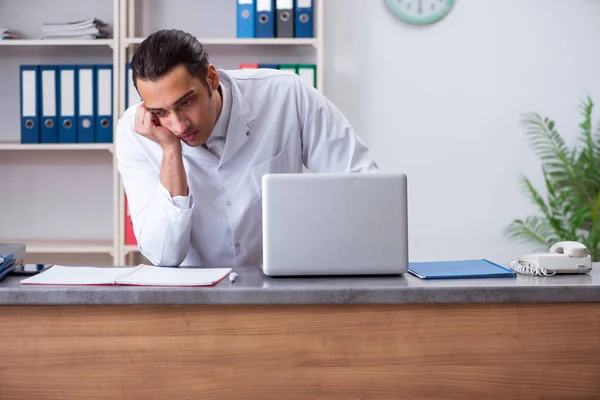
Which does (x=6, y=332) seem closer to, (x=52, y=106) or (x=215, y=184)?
(x=215, y=184)

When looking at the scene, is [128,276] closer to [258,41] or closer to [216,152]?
[216,152]

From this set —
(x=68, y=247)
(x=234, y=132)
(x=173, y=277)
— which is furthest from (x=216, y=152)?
(x=68, y=247)

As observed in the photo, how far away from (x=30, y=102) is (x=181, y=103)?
153cm

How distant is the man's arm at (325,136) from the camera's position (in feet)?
6.28

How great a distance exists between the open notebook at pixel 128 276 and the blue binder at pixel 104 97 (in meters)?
1.51

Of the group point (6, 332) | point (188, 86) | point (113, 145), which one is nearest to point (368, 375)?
point (6, 332)

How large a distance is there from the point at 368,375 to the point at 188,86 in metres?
0.82

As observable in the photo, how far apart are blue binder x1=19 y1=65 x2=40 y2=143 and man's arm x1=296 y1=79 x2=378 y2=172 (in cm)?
144

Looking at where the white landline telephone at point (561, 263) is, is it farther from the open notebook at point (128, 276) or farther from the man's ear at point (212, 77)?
the man's ear at point (212, 77)

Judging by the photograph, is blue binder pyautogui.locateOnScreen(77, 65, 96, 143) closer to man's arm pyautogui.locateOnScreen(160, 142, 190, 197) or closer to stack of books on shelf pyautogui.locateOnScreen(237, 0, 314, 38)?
stack of books on shelf pyautogui.locateOnScreen(237, 0, 314, 38)

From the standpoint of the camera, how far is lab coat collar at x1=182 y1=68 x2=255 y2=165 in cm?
184

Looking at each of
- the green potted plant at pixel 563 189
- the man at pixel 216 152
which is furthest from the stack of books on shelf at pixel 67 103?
the green potted plant at pixel 563 189

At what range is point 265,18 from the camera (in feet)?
9.37

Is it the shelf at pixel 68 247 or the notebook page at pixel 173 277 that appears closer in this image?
the notebook page at pixel 173 277
